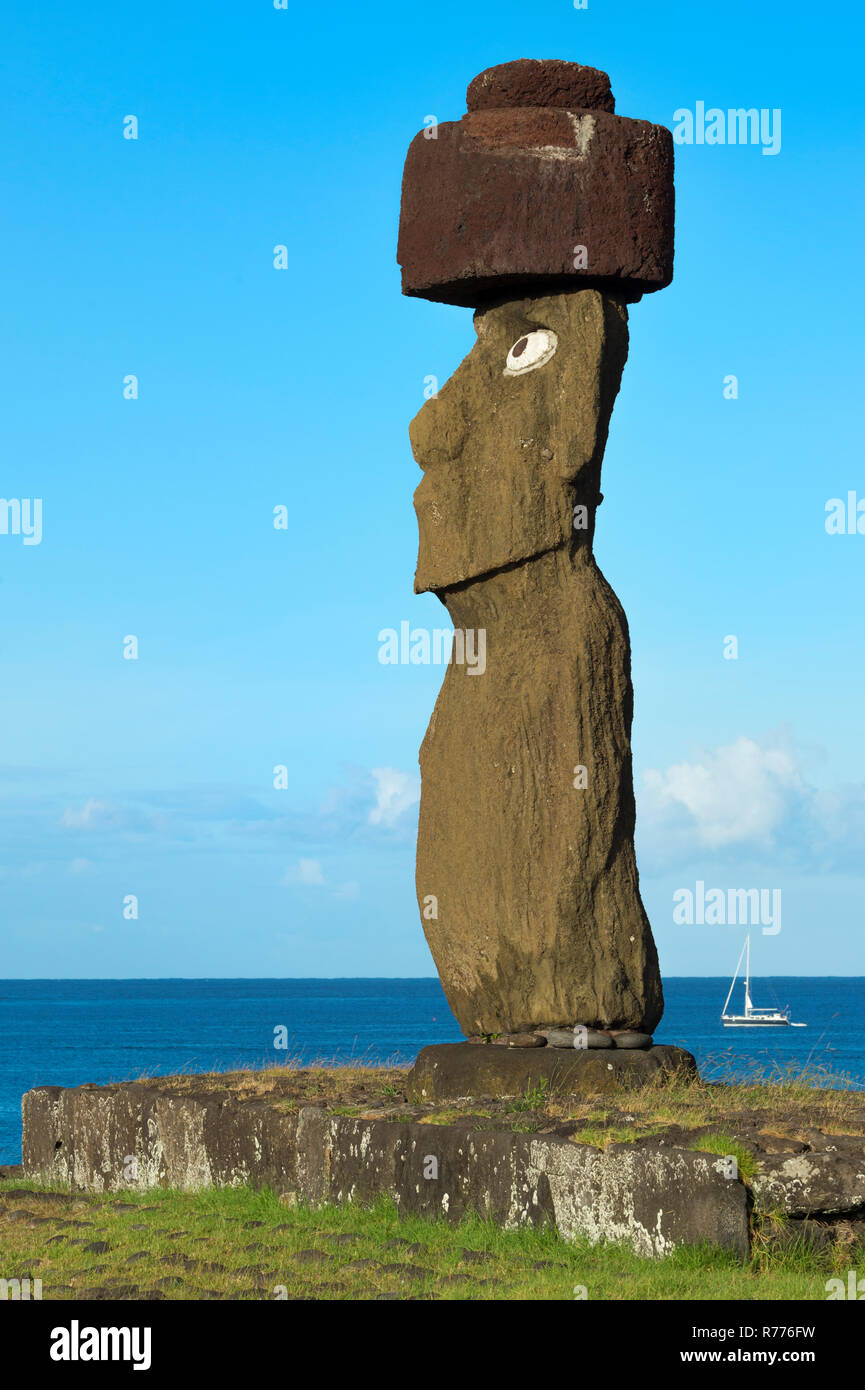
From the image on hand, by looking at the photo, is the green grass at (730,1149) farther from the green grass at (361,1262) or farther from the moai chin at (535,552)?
the moai chin at (535,552)

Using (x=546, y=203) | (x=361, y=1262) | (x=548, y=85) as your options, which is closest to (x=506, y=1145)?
(x=361, y=1262)

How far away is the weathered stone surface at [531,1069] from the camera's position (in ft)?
34.5

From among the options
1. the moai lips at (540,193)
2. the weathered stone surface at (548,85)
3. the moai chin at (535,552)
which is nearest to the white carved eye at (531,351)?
the moai chin at (535,552)

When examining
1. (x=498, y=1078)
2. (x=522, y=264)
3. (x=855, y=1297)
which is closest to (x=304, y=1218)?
(x=498, y=1078)

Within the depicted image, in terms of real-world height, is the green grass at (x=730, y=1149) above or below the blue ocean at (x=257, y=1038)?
above

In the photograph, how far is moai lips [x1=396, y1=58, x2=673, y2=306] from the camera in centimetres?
1138

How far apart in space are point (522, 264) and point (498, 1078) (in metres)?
5.84

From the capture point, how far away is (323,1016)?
4825 inches

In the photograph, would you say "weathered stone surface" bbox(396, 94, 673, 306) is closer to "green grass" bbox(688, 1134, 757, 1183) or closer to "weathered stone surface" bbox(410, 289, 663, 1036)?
"weathered stone surface" bbox(410, 289, 663, 1036)

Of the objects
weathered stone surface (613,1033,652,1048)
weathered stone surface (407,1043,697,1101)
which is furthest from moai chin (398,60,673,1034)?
weathered stone surface (407,1043,697,1101)

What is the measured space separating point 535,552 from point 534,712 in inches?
45.9

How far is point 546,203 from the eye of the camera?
11.4 metres

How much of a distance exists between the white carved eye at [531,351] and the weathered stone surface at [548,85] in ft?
5.85

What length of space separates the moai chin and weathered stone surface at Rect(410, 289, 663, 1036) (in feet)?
0.05
